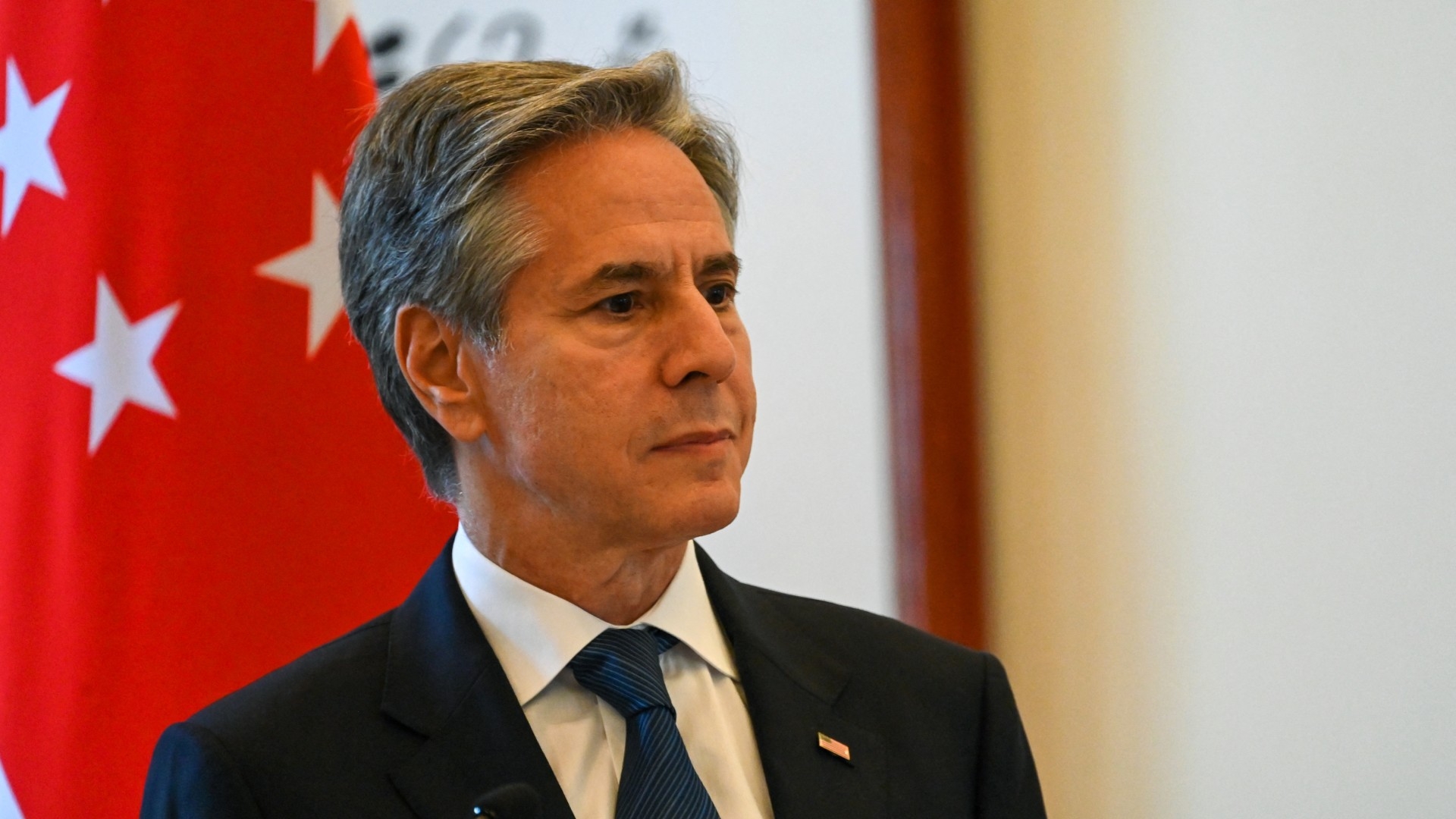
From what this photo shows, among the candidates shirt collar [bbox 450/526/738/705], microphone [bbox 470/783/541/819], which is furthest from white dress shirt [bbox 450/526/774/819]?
microphone [bbox 470/783/541/819]

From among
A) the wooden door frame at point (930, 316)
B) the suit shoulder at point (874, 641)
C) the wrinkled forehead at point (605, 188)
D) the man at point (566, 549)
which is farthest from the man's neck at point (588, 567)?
the wooden door frame at point (930, 316)

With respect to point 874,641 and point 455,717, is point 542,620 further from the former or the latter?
point 874,641

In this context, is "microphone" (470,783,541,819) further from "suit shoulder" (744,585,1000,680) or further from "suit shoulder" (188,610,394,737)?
"suit shoulder" (744,585,1000,680)

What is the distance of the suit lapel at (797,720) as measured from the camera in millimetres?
1491

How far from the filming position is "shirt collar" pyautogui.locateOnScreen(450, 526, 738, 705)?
149 cm

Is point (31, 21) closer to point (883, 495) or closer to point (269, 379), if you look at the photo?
point (269, 379)

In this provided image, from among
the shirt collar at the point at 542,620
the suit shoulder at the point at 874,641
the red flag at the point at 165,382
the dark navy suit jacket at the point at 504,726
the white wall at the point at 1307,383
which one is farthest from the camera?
the white wall at the point at 1307,383

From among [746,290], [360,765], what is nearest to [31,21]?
[360,765]

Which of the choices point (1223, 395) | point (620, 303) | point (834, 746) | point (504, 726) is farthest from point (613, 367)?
point (1223, 395)

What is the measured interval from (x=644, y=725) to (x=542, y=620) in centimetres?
17

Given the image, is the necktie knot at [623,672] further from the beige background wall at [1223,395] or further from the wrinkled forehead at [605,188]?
the beige background wall at [1223,395]

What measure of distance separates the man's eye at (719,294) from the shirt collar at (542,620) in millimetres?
317

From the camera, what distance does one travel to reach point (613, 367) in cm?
146

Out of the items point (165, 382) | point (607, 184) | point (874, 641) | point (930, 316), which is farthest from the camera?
point (930, 316)
